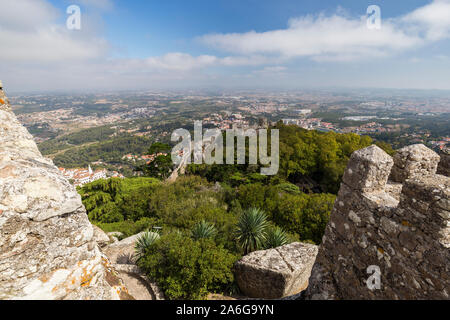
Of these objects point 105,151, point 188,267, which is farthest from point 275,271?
point 105,151

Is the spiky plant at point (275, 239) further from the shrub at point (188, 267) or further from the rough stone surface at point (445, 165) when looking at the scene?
the rough stone surface at point (445, 165)

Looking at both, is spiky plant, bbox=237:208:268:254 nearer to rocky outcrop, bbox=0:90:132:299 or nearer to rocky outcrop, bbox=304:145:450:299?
rocky outcrop, bbox=304:145:450:299

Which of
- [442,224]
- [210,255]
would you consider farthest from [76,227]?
[210,255]

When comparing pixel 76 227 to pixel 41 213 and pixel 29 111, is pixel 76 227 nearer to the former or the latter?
pixel 41 213

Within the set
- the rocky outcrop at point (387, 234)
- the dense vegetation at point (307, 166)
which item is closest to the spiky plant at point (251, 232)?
the rocky outcrop at point (387, 234)

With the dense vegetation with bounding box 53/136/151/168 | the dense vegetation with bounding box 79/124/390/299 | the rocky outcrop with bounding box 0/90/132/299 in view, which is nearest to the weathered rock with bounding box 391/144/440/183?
the rocky outcrop with bounding box 0/90/132/299

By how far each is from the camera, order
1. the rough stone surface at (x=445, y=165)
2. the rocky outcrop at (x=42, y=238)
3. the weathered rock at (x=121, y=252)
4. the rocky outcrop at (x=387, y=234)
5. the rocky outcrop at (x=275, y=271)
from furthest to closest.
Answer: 1. the weathered rock at (x=121, y=252)
2. the rocky outcrop at (x=275, y=271)
3. the rough stone surface at (x=445, y=165)
4. the rocky outcrop at (x=387, y=234)
5. the rocky outcrop at (x=42, y=238)

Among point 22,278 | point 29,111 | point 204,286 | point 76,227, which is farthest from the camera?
point 29,111
